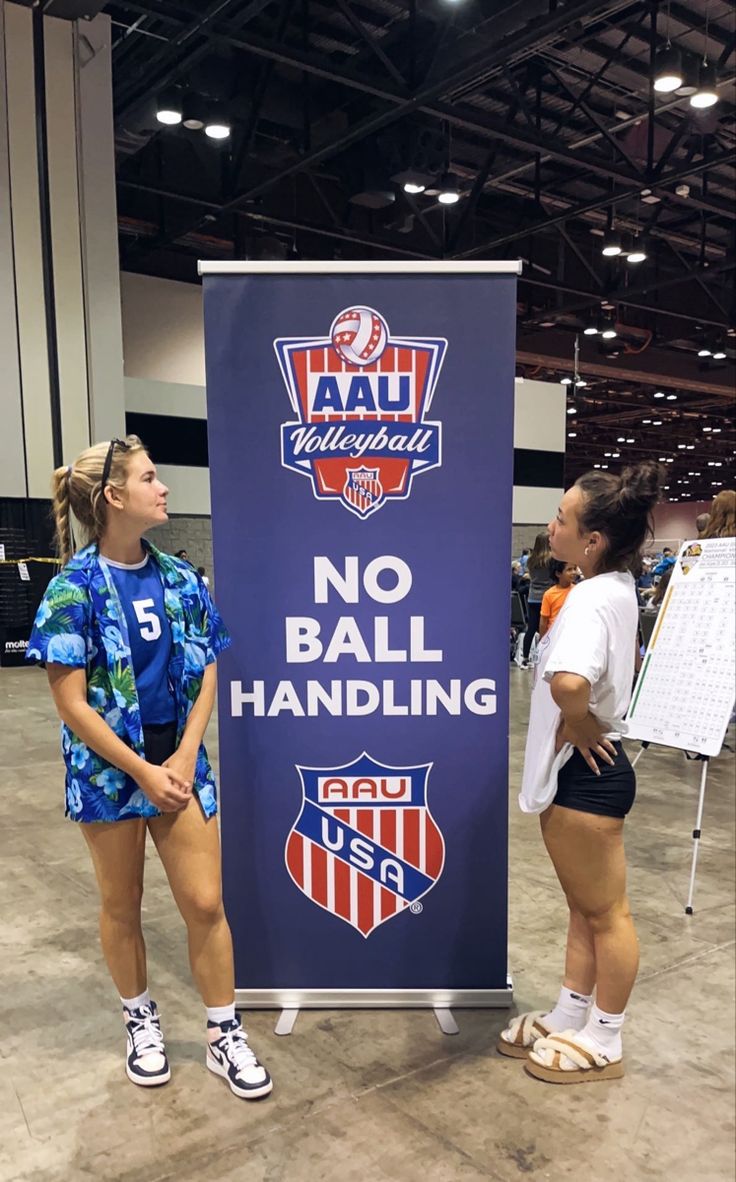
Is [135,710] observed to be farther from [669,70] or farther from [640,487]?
[669,70]

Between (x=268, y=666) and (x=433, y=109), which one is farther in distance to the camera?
(x=433, y=109)

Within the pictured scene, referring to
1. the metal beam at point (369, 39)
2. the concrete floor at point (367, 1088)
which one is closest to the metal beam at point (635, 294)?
the metal beam at point (369, 39)

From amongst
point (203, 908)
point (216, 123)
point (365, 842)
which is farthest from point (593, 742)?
point (216, 123)

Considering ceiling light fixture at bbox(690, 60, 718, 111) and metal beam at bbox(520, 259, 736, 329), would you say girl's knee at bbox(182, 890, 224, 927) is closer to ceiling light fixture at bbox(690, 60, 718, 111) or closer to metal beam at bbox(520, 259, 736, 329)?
ceiling light fixture at bbox(690, 60, 718, 111)

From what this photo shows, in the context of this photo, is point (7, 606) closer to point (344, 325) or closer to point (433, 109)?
point (433, 109)

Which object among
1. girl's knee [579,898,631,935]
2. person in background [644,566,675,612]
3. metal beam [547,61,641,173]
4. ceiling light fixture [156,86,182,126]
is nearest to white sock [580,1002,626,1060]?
girl's knee [579,898,631,935]

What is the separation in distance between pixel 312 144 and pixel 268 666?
7636 mm

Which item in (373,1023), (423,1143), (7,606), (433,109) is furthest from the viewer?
(7,606)

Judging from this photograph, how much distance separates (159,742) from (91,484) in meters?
0.58

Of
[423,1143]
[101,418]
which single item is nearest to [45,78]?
[101,418]

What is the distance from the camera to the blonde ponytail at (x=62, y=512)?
73.0 inches

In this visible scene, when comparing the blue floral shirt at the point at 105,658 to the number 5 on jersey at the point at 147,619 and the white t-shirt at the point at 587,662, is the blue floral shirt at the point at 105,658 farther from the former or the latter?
the white t-shirt at the point at 587,662

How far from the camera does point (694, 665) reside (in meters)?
2.95

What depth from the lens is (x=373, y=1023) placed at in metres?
2.17
